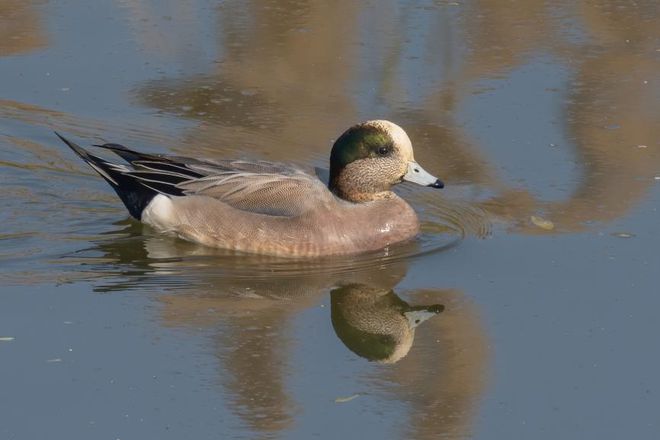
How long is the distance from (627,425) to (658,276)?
1630 millimetres

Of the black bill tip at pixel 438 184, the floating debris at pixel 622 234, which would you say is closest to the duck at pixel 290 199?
the black bill tip at pixel 438 184

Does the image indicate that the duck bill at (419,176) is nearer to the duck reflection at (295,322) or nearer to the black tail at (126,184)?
the duck reflection at (295,322)

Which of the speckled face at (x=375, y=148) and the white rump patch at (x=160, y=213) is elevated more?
the speckled face at (x=375, y=148)

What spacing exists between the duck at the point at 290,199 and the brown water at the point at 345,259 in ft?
0.48

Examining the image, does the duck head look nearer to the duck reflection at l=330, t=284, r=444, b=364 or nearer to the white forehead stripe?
the white forehead stripe

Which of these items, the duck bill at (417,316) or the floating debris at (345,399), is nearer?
the floating debris at (345,399)

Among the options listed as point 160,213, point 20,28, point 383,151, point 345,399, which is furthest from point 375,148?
point 20,28

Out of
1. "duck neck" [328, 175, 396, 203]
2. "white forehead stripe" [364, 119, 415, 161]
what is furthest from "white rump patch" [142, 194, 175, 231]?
"white forehead stripe" [364, 119, 415, 161]

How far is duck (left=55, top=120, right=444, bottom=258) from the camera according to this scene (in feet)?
27.4

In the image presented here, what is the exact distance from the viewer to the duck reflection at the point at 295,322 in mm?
6375

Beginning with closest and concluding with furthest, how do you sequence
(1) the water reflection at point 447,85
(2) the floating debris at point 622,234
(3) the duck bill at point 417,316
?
(3) the duck bill at point 417,316 → (2) the floating debris at point 622,234 → (1) the water reflection at point 447,85

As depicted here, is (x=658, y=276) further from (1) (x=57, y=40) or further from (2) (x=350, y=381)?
(1) (x=57, y=40)

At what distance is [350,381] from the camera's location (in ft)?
21.4

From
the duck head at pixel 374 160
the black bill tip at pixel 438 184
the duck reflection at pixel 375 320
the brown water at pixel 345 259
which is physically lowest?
the duck reflection at pixel 375 320
